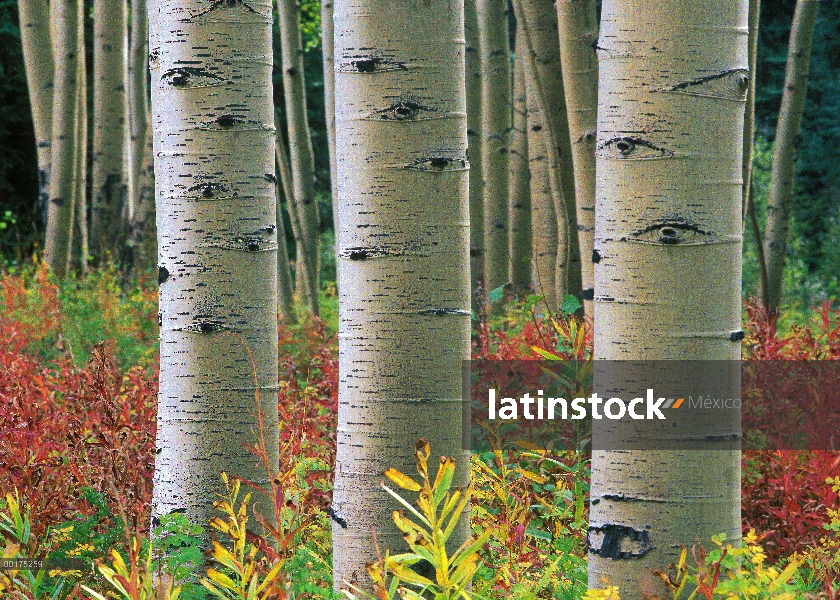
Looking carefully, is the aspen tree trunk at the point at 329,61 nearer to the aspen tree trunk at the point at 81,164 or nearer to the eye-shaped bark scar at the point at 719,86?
the aspen tree trunk at the point at 81,164

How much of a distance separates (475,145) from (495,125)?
2.35 ft


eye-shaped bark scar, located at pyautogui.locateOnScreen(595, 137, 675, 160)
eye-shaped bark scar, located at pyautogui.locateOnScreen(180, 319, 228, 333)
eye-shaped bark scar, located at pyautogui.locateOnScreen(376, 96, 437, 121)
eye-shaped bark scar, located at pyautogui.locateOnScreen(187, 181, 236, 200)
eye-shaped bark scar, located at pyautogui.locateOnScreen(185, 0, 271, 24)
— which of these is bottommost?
eye-shaped bark scar, located at pyautogui.locateOnScreen(180, 319, 228, 333)

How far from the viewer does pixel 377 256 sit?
2.22 meters

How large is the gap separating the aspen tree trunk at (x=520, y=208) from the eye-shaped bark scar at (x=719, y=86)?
528cm

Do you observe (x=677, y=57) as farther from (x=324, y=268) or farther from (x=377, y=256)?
(x=324, y=268)

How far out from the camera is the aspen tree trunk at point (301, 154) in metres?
9.41

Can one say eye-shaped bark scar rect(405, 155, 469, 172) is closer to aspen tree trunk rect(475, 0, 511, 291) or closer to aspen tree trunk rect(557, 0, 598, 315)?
aspen tree trunk rect(557, 0, 598, 315)

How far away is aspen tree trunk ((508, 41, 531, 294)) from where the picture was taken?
748cm

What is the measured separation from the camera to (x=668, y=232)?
1.93 meters

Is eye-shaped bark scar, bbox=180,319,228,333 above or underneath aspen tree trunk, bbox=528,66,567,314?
underneath

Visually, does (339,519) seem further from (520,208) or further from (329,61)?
(329,61)

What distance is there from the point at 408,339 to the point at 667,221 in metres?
0.68

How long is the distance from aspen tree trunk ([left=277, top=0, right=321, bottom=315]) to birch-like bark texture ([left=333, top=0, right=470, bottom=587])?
23.3ft

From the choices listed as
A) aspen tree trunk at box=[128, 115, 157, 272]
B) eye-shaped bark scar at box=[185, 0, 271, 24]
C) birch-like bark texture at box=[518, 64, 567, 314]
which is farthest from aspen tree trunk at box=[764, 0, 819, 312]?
aspen tree trunk at box=[128, 115, 157, 272]
